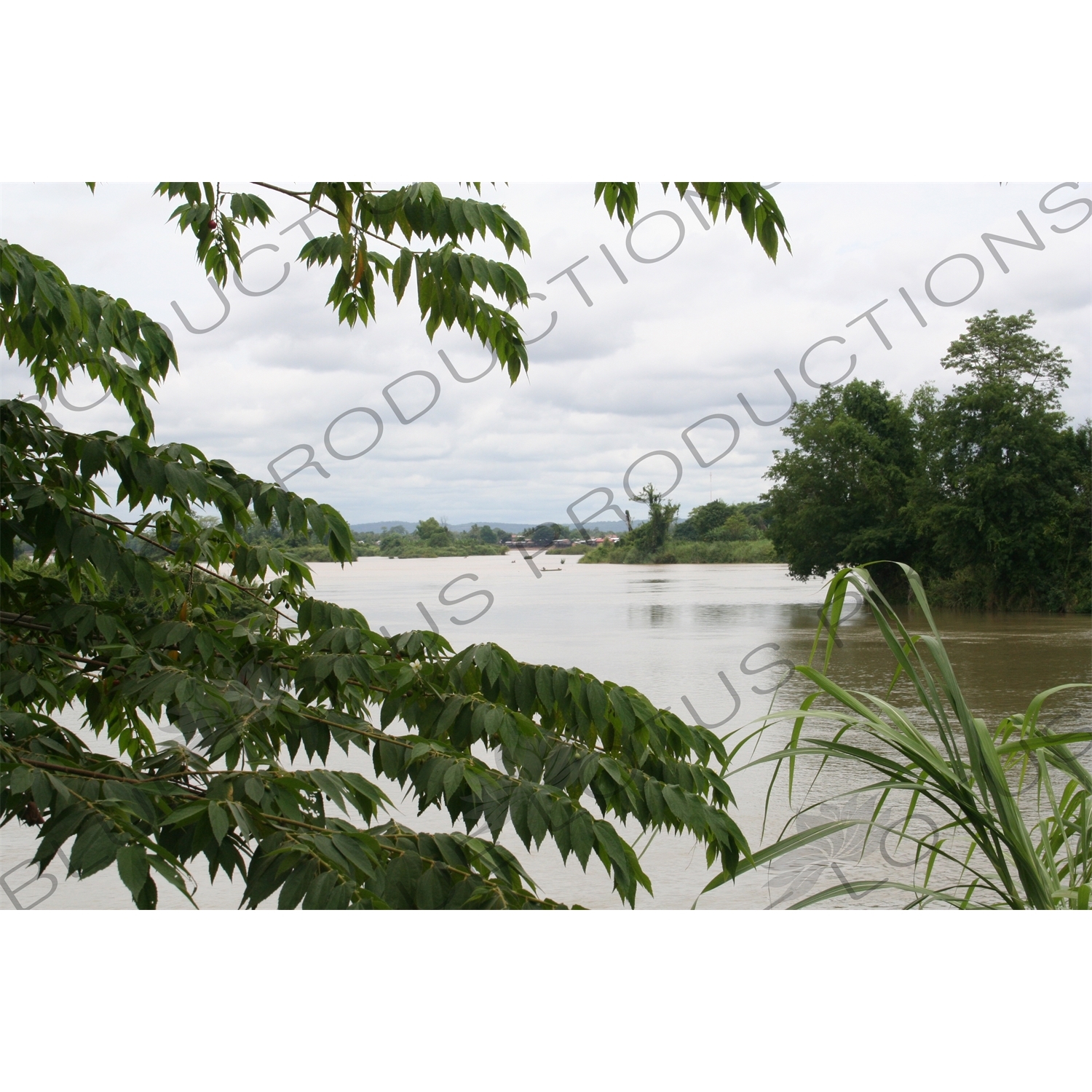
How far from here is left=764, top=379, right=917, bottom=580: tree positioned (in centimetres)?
1434

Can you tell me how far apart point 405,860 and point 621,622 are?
14.5 meters

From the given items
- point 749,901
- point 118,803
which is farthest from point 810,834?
point 749,901

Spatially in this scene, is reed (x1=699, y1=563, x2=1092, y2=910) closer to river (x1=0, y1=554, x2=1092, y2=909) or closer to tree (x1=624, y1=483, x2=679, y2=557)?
river (x1=0, y1=554, x2=1092, y2=909)

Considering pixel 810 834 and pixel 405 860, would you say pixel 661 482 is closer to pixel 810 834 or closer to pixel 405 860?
pixel 810 834

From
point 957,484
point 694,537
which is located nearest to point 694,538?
point 694,537

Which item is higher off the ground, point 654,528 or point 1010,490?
point 1010,490

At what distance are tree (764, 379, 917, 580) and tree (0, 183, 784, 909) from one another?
1331 centimetres

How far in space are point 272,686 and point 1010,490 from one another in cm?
1390

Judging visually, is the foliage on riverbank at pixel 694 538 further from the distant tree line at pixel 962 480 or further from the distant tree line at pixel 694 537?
the distant tree line at pixel 962 480

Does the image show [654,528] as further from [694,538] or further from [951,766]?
[951,766]

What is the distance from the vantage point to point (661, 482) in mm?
3480

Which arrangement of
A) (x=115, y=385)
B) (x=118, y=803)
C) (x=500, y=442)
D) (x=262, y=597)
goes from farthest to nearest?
(x=500, y=442) < (x=115, y=385) < (x=262, y=597) < (x=118, y=803)

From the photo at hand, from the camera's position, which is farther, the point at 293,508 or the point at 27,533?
the point at 293,508

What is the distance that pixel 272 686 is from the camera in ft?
4.51
